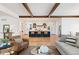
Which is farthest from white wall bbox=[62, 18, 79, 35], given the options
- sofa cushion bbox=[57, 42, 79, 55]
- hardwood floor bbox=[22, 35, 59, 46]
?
sofa cushion bbox=[57, 42, 79, 55]

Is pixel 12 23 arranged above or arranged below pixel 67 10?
below

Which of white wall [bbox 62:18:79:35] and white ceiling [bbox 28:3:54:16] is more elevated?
white ceiling [bbox 28:3:54:16]

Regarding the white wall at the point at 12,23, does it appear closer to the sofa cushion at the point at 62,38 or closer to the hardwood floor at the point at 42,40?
the hardwood floor at the point at 42,40

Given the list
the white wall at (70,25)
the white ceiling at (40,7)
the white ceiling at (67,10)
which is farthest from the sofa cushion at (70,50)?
the white ceiling at (67,10)

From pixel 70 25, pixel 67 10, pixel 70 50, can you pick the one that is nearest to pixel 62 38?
pixel 70 25

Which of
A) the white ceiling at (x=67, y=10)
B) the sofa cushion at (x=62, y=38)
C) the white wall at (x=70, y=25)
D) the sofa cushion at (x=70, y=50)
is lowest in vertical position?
the sofa cushion at (x=70, y=50)

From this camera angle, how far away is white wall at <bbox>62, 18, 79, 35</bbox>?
3846 mm

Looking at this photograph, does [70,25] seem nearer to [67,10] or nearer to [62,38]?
[62,38]

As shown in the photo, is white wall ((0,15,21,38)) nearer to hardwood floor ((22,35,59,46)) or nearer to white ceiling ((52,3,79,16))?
hardwood floor ((22,35,59,46))

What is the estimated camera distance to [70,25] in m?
4.06

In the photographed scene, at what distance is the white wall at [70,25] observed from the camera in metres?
3.85
